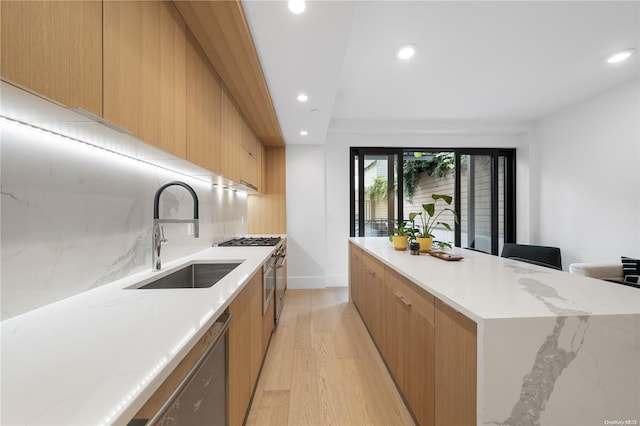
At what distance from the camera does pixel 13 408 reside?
0.43m

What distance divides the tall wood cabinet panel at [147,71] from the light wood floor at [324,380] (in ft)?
5.40

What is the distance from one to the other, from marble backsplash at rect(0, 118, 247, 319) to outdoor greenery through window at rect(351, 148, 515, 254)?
351 centimetres

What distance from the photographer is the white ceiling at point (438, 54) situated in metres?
1.71

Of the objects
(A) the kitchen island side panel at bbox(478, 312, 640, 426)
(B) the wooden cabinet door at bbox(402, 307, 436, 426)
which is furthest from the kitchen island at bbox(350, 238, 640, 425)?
(B) the wooden cabinet door at bbox(402, 307, 436, 426)

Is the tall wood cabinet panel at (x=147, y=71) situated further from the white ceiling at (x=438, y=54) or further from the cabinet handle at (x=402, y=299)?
the cabinet handle at (x=402, y=299)

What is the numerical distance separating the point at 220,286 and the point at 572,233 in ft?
16.2

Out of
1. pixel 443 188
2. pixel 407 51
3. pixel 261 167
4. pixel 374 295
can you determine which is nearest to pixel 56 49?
pixel 374 295

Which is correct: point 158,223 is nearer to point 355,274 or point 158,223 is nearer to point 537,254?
point 355,274

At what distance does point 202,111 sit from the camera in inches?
63.6

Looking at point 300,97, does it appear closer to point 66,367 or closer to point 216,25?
point 216,25

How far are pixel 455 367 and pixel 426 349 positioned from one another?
0.87ft

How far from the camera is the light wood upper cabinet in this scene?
0.58 m

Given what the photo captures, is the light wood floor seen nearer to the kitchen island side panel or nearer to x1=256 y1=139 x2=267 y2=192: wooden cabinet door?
the kitchen island side panel

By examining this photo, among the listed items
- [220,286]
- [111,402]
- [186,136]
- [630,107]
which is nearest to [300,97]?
[186,136]
